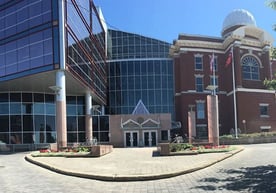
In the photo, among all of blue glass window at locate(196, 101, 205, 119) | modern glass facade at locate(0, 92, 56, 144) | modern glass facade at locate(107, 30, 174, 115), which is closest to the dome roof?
modern glass facade at locate(107, 30, 174, 115)

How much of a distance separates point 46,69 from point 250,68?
35.5 meters

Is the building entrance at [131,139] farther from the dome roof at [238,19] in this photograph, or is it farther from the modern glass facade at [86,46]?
the dome roof at [238,19]

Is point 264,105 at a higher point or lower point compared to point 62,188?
higher

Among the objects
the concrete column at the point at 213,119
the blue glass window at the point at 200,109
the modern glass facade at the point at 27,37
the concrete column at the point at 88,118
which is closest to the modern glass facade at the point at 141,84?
the blue glass window at the point at 200,109

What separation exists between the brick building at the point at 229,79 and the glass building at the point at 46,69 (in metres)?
14.7

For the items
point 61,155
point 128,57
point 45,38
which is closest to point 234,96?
point 128,57

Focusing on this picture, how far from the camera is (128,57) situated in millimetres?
71188

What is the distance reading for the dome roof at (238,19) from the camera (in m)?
69.9

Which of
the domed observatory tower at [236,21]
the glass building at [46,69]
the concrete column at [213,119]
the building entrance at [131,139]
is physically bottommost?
the building entrance at [131,139]

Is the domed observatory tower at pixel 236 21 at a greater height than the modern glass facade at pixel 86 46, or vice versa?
the domed observatory tower at pixel 236 21

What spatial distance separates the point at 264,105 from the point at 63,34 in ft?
117

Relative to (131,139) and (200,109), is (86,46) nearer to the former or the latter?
(131,139)

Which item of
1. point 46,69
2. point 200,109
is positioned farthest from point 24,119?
point 200,109

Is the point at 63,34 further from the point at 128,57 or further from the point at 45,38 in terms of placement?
the point at 128,57
